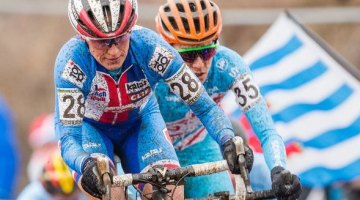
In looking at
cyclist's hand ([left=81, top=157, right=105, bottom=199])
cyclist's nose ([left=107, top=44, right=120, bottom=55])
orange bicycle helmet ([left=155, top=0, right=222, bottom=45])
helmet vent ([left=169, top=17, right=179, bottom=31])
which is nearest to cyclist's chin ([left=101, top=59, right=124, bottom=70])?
cyclist's nose ([left=107, top=44, right=120, bottom=55])

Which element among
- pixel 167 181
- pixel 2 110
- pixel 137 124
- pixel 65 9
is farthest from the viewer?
pixel 65 9

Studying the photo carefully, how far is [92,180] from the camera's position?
863 cm

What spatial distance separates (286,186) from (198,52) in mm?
1989

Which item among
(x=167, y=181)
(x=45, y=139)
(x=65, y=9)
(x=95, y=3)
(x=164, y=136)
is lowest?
(x=167, y=181)

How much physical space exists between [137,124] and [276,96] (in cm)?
555

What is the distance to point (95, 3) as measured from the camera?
9281 mm

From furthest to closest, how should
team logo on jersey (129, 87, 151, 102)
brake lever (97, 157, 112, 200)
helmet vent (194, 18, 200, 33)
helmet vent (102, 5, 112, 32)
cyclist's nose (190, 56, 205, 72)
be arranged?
1. helmet vent (194, 18, 200, 33)
2. cyclist's nose (190, 56, 205, 72)
3. team logo on jersey (129, 87, 151, 102)
4. helmet vent (102, 5, 112, 32)
5. brake lever (97, 157, 112, 200)

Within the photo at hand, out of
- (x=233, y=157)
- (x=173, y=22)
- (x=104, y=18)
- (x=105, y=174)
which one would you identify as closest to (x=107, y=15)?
(x=104, y=18)

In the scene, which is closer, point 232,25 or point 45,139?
point 45,139

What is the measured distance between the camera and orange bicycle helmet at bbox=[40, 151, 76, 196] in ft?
45.0

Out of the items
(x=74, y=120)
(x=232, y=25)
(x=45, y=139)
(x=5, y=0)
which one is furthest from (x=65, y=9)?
(x=74, y=120)

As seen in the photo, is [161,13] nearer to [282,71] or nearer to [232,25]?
[282,71]

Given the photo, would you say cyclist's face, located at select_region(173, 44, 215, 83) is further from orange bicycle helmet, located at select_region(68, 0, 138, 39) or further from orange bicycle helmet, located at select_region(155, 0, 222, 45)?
orange bicycle helmet, located at select_region(68, 0, 138, 39)

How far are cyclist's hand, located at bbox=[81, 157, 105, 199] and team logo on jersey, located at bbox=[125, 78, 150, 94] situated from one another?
113 centimetres
